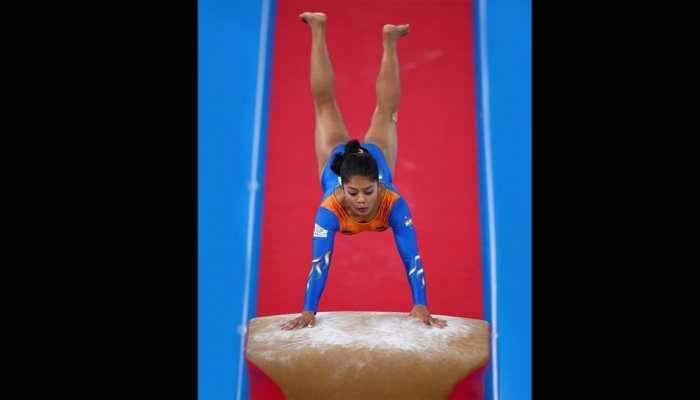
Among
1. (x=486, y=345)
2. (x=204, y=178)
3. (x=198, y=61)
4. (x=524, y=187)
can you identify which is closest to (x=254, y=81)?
(x=198, y=61)

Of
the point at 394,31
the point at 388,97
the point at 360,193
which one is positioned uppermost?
the point at 394,31

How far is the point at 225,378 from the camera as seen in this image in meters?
3.60

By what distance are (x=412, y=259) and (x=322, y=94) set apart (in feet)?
3.43

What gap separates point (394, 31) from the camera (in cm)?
437

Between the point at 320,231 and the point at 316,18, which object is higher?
the point at 316,18

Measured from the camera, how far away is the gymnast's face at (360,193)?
371 centimetres

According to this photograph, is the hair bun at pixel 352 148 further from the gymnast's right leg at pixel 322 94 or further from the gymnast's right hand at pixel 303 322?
the gymnast's right hand at pixel 303 322

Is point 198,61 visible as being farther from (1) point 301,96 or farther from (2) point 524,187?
(2) point 524,187

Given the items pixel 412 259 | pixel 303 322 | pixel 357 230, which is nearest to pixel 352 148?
pixel 357 230

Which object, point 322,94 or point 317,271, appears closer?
point 317,271

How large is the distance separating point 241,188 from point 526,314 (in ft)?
4.53

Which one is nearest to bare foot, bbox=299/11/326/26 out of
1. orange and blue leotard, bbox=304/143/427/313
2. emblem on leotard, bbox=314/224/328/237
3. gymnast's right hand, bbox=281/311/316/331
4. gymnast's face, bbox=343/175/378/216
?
orange and blue leotard, bbox=304/143/427/313

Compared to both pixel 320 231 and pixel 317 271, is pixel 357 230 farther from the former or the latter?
pixel 317 271

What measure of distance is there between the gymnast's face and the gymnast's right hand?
498mm
